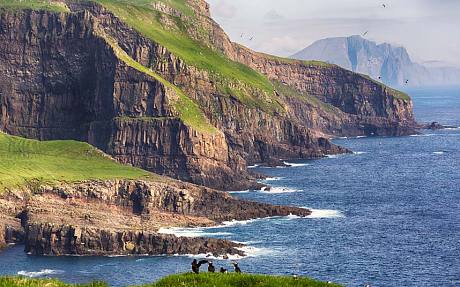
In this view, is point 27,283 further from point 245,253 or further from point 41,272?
point 245,253

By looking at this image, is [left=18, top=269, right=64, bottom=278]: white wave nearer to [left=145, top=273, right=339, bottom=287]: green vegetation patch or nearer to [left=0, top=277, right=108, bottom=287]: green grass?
[left=0, top=277, right=108, bottom=287]: green grass

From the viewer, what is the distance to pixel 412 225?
19788 cm

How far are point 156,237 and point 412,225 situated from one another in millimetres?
67880

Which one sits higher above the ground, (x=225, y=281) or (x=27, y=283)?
(x=27, y=283)

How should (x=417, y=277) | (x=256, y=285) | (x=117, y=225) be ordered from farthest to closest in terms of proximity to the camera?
(x=117, y=225), (x=417, y=277), (x=256, y=285)

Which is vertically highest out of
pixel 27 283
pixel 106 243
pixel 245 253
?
pixel 27 283

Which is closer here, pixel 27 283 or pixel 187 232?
pixel 27 283

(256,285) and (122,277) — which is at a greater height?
(256,285)

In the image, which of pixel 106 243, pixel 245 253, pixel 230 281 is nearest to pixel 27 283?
pixel 230 281

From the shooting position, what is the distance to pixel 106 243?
573 feet

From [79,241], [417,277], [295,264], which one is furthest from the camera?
[79,241]

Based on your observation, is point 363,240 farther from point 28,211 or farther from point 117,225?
point 28,211

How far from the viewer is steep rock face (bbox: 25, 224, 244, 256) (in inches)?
6767

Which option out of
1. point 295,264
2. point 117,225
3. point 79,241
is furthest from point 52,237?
point 295,264
